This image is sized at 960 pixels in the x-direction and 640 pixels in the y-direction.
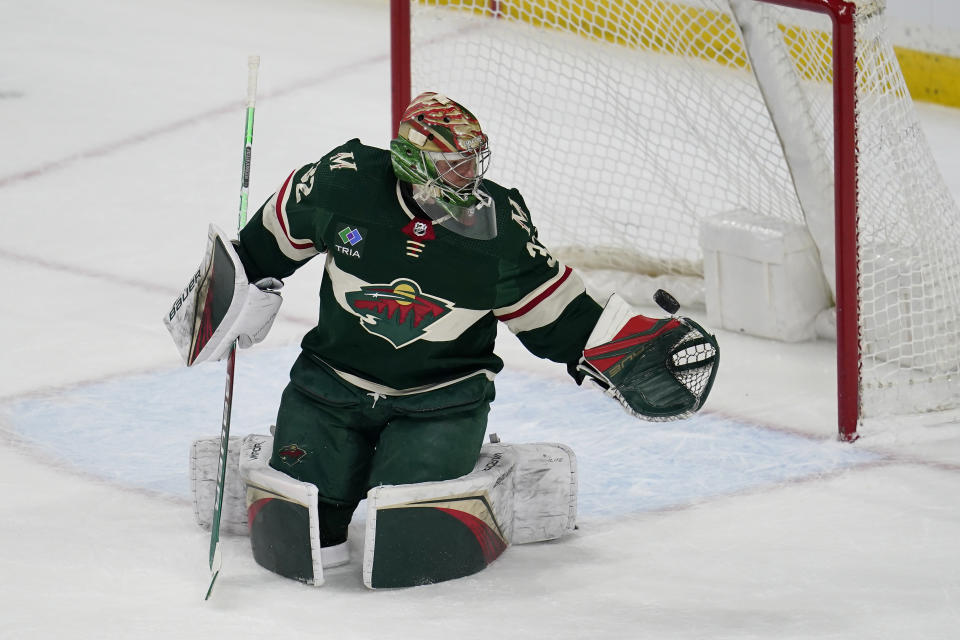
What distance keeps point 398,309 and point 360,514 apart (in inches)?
24.3

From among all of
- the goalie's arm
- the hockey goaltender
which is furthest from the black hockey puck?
the goalie's arm

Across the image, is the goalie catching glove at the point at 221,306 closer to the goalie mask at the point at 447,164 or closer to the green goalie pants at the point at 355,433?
the green goalie pants at the point at 355,433

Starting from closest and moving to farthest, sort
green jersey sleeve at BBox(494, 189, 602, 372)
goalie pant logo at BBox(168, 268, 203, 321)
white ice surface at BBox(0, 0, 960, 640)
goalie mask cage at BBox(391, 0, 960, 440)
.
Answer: white ice surface at BBox(0, 0, 960, 640) → green jersey sleeve at BBox(494, 189, 602, 372) → goalie pant logo at BBox(168, 268, 203, 321) → goalie mask cage at BBox(391, 0, 960, 440)

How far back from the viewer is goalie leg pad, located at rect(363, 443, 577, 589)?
11.1 ft

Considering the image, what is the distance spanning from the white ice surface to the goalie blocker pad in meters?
0.04

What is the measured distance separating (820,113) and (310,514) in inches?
82.6

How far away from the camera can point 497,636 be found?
325 centimetres

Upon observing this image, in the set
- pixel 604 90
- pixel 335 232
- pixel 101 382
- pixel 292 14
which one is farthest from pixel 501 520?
pixel 292 14

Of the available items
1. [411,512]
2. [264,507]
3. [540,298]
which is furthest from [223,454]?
[540,298]

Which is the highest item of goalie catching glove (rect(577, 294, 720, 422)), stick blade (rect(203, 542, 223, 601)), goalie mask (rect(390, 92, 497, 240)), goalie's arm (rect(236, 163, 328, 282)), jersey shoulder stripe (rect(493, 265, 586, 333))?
goalie mask (rect(390, 92, 497, 240))

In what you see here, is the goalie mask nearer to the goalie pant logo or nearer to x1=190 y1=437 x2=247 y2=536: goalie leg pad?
the goalie pant logo

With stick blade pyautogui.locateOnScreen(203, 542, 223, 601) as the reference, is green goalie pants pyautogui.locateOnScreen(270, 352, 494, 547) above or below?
above

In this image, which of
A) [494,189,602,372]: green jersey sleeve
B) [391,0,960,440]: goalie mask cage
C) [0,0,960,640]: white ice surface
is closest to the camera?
[0,0,960,640]: white ice surface

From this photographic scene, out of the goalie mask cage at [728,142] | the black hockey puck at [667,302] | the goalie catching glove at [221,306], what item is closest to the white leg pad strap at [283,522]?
the goalie catching glove at [221,306]
